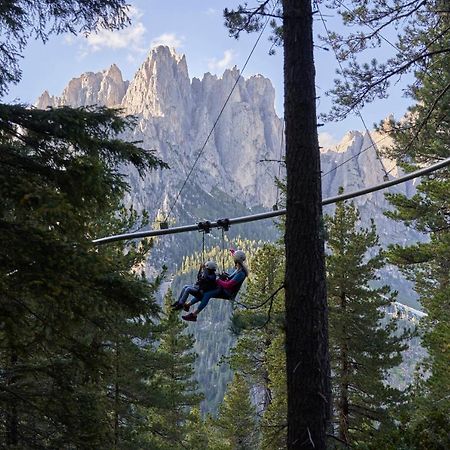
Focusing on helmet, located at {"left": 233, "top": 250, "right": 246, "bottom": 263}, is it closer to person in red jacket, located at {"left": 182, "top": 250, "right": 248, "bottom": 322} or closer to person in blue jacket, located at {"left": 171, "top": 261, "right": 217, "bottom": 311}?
person in red jacket, located at {"left": 182, "top": 250, "right": 248, "bottom": 322}

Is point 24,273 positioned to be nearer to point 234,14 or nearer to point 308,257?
point 308,257

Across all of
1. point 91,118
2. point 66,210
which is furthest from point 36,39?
point 66,210

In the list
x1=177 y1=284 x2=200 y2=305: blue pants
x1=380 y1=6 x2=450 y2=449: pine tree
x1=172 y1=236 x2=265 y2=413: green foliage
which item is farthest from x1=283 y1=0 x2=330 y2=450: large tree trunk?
x1=172 y1=236 x2=265 y2=413: green foliage

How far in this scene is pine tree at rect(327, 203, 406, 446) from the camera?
11688 mm

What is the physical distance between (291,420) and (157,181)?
198374 mm

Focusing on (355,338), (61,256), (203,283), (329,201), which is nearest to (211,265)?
(203,283)

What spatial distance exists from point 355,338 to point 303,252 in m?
8.86

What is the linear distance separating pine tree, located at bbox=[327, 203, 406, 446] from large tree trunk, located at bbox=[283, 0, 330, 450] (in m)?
8.18

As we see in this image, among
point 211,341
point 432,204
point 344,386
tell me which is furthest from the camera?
point 211,341

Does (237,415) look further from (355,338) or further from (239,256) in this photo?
(239,256)

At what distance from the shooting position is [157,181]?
19938 centimetres

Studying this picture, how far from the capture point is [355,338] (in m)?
12.0

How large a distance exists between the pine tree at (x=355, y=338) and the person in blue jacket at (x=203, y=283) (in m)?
5.88

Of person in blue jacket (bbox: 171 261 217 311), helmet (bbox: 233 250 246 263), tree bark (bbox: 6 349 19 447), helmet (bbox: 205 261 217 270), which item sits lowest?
tree bark (bbox: 6 349 19 447)
